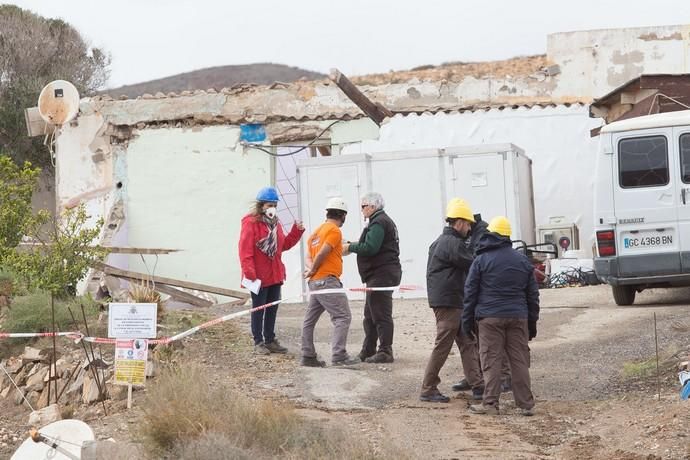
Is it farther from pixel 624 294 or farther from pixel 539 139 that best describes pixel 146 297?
pixel 539 139

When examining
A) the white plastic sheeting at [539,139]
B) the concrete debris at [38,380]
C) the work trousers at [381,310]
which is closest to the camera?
the work trousers at [381,310]

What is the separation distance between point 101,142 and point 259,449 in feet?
55.1

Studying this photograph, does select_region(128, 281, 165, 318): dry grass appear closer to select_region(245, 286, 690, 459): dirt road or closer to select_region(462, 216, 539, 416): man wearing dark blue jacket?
select_region(245, 286, 690, 459): dirt road

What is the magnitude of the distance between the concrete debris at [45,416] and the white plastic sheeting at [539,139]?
38.4ft

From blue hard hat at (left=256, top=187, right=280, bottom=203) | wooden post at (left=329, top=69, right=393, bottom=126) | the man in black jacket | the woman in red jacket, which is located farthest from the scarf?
wooden post at (left=329, top=69, right=393, bottom=126)

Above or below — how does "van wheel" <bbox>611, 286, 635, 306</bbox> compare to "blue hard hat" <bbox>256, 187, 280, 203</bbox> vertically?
below

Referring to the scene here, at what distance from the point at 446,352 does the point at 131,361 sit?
291 centimetres

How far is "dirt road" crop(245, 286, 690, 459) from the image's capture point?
28.2 ft

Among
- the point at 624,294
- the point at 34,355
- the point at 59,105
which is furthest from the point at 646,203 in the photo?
the point at 59,105

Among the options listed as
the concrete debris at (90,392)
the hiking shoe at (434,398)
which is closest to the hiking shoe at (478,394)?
the hiking shoe at (434,398)

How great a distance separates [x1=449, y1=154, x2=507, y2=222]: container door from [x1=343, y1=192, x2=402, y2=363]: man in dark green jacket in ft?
21.7

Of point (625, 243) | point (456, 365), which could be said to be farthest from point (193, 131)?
point (456, 365)

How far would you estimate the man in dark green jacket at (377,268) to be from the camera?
39.0ft

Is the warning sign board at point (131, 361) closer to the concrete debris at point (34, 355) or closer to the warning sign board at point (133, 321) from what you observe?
the warning sign board at point (133, 321)
